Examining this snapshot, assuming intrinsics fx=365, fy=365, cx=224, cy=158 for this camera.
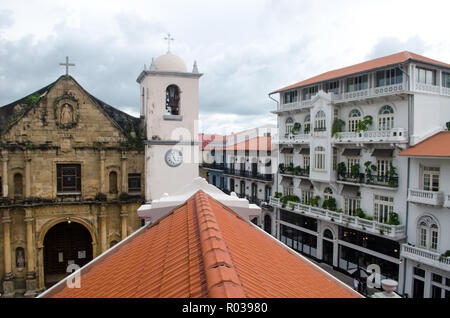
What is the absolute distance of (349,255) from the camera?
28.8 metres

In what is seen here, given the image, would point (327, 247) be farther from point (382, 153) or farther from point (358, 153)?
point (382, 153)

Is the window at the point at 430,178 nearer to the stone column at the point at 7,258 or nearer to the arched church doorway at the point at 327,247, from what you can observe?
the arched church doorway at the point at 327,247

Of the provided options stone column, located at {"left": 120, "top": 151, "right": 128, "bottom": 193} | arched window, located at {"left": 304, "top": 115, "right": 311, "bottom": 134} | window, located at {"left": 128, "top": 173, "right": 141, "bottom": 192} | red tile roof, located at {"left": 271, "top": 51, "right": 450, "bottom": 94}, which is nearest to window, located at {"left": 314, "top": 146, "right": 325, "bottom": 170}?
arched window, located at {"left": 304, "top": 115, "right": 311, "bottom": 134}

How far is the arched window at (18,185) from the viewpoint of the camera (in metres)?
21.8

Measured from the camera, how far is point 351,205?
28516 mm

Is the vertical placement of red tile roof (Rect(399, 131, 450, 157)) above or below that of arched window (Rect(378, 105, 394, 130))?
below

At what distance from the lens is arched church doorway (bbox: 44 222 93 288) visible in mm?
23344

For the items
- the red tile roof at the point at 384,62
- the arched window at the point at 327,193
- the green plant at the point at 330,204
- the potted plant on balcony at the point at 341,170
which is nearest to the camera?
the red tile roof at the point at 384,62

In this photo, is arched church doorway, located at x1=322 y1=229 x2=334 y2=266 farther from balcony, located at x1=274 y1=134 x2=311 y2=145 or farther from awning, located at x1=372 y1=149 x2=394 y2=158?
awning, located at x1=372 y1=149 x2=394 y2=158

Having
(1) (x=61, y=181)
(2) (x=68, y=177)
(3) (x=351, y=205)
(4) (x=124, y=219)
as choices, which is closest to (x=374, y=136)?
(3) (x=351, y=205)

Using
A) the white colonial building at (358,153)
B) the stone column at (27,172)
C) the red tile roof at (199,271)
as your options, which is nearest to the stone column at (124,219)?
the stone column at (27,172)

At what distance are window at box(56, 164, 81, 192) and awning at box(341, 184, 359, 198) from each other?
19407 millimetres

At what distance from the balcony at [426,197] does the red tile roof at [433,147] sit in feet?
7.49
